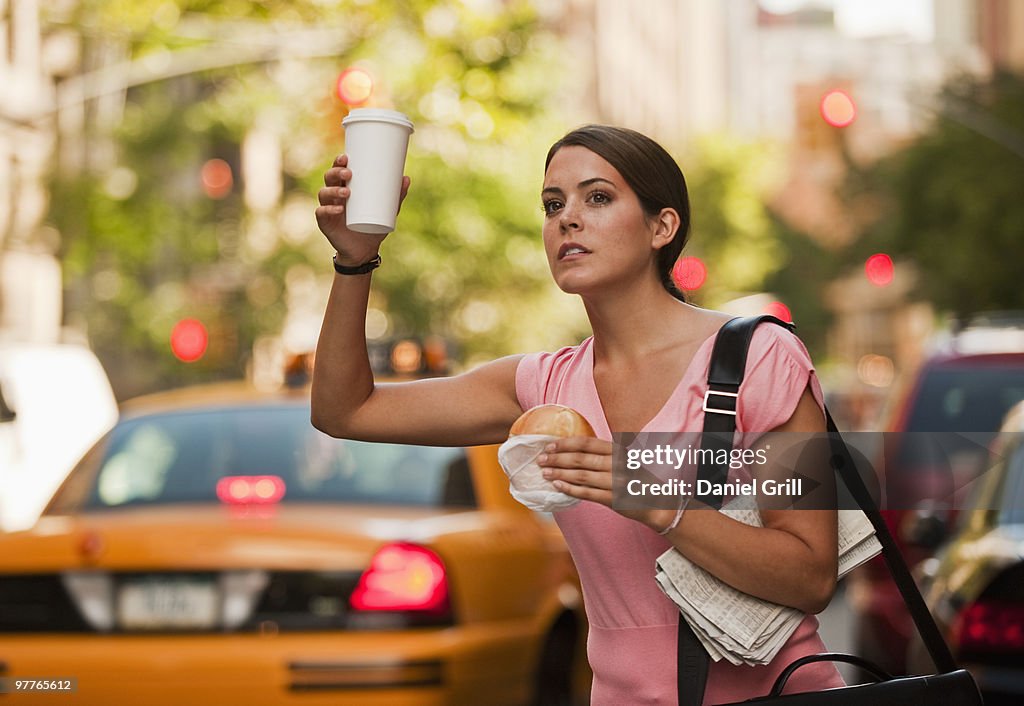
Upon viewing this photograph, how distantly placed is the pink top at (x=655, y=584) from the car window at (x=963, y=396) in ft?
20.2

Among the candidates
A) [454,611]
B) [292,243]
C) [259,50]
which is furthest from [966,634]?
[292,243]

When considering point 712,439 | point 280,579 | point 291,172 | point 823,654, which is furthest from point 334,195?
point 291,172

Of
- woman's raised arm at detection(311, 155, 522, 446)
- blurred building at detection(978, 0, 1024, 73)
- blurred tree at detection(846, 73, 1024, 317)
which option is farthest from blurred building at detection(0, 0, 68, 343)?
blurred building at detection(978, 0, 1024, 73)

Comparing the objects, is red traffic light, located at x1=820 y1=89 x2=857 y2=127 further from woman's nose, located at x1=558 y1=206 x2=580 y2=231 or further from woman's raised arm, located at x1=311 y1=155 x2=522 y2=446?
woman's nose, located at x1=558 y1=206 x2=580 y2=231

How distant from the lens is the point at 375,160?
262 centimetres

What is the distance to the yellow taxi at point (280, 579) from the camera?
5.16 metres

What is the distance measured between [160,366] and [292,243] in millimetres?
3799

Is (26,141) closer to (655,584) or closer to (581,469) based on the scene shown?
(655,584)

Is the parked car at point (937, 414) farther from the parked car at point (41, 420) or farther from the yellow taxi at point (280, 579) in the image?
the parked car at point (41, 420)

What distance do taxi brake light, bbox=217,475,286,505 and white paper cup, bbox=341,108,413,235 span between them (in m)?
3.39

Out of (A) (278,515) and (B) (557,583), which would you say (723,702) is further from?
(B) (557,583)

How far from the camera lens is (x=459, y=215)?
92.9 feet

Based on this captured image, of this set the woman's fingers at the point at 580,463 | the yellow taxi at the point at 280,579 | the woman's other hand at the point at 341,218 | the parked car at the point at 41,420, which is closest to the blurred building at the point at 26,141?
the parked car at the point at 41,420

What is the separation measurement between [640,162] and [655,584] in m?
0.63
